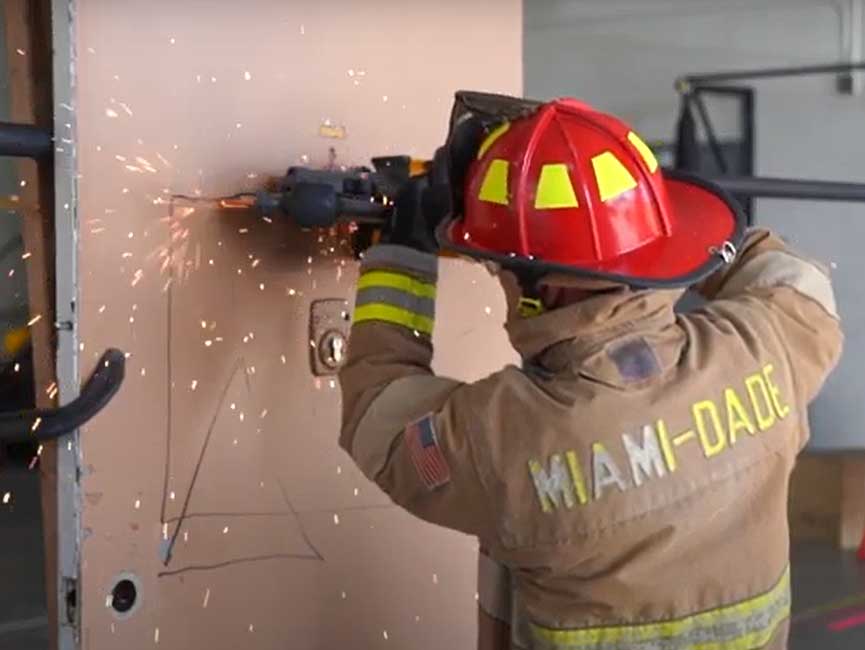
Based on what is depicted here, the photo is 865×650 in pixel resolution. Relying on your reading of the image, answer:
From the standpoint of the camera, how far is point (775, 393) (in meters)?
1.29

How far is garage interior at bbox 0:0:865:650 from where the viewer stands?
1225mm

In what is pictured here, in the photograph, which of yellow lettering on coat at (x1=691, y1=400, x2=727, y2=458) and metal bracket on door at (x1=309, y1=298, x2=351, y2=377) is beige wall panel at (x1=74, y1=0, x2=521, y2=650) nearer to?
metal bracket on door at (x1=309, y1=298, x2=351, y2=377)

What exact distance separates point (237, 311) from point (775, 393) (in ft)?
2.03

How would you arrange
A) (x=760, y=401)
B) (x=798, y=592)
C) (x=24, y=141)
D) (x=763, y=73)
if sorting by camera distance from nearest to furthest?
(x=24, y=141), (x=760, y=401), (x=798, y=592), (x=763, y=73)

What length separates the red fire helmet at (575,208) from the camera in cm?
121

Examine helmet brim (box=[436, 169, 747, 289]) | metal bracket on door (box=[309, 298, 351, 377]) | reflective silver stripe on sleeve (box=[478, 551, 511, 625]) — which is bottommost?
reflective silver stripe on sleeve (box=[478, 551, 511, 625])

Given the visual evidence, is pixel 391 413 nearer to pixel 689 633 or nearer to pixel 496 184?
pixel 496 184

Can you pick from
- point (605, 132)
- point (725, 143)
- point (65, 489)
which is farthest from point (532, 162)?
point (725, 143)

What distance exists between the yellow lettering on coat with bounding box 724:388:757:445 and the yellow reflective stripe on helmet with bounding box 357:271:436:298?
0.36 m

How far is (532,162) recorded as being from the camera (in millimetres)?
1216

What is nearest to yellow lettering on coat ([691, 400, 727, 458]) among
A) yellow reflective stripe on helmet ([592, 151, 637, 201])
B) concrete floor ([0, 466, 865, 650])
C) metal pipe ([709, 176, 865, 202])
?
yellow reflective stripe on helmet ([592, 151, 637, 201])

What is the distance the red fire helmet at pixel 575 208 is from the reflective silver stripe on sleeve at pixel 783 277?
0.18 metres

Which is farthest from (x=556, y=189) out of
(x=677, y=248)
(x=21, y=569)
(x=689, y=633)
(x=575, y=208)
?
(x=21, y=569)

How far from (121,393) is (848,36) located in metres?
4.63
